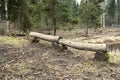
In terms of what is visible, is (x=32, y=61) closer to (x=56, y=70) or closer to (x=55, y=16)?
(x=56, y=70)

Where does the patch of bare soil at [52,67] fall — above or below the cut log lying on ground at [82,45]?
below

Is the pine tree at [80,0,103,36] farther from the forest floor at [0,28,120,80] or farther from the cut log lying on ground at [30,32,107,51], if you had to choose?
the forest floor at [0,28,120,80]

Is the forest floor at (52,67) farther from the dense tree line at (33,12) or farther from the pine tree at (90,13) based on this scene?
the pine tree at (90,13)

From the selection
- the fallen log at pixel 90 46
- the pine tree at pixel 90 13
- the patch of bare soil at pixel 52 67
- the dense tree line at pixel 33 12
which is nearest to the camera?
the patch of bare soil at pixel 52 67

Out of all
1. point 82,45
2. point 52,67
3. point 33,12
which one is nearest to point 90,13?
point 33,12

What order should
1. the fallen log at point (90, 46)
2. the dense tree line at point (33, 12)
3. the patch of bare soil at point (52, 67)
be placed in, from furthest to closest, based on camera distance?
the dense tree line at point (33, 12) < the fallen log at point (90, 46) < the patch of bare soil at point (52, 67)

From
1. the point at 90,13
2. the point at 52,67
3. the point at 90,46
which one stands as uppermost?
the point at 90,13

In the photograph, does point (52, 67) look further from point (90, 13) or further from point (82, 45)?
point (90, 13)

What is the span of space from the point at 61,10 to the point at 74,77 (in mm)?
16528

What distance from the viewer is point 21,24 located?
2164 cm

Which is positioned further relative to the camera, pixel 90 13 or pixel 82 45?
pixel 90 13

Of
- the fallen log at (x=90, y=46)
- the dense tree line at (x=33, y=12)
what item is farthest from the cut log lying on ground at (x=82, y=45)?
the dense tree line at (x=33, y=12)

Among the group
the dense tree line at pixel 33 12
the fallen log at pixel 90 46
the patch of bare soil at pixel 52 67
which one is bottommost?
the patch of bare soil at pixel 52 67

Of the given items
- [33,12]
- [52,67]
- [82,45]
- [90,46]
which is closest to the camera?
[52,67]
